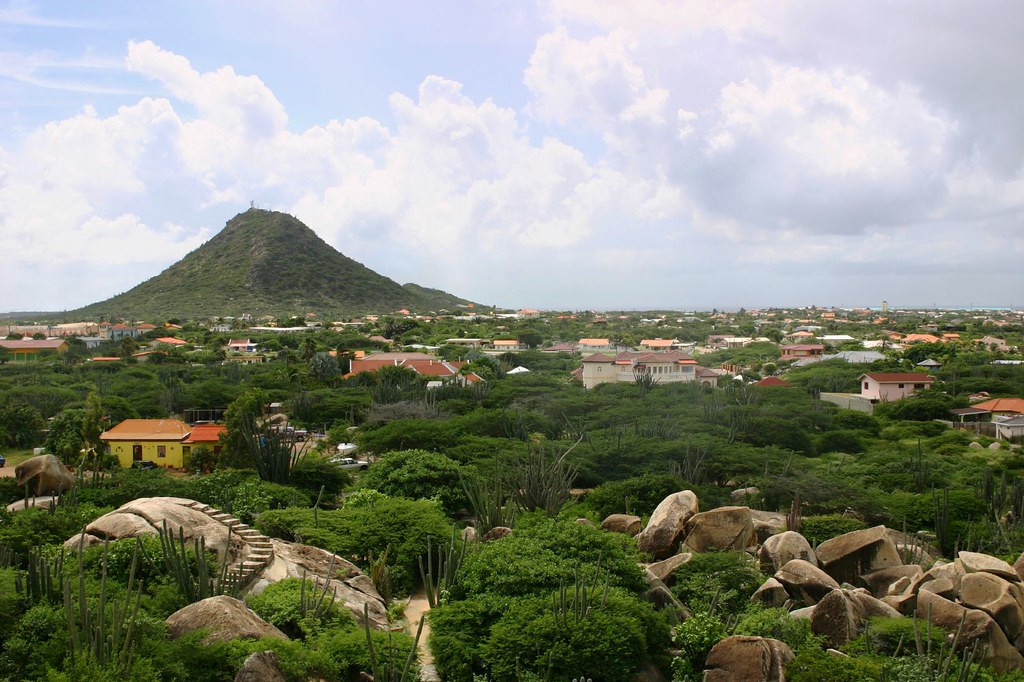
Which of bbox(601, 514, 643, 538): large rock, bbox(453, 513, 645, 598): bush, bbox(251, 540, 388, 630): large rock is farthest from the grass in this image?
bbox(453, 513, 645, 598): bush

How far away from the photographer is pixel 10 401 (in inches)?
1350

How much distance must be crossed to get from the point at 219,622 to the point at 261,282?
115 metres

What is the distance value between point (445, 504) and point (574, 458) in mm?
5104

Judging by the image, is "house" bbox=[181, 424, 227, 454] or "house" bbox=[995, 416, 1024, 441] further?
"house" bbox=[995, 416, 1024, 441]

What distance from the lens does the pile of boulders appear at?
10812mm

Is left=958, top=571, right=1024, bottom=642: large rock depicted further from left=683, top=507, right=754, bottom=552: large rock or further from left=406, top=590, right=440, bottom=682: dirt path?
left=406, top=590, right=440, bottom=682: dirt path

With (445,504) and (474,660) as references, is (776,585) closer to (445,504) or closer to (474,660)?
(474,660)

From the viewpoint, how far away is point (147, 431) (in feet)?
92.8

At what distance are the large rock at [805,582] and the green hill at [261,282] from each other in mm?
99884

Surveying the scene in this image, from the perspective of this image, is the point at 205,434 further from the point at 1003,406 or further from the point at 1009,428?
the point at 1003,406

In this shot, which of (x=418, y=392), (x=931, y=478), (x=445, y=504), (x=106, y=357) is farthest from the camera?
(x=106, y=357)

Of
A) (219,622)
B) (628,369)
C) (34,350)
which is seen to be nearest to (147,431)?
(219,622)

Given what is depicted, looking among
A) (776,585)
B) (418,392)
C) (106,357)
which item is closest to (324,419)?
(418,392)

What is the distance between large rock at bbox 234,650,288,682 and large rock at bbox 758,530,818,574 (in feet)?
27.6
